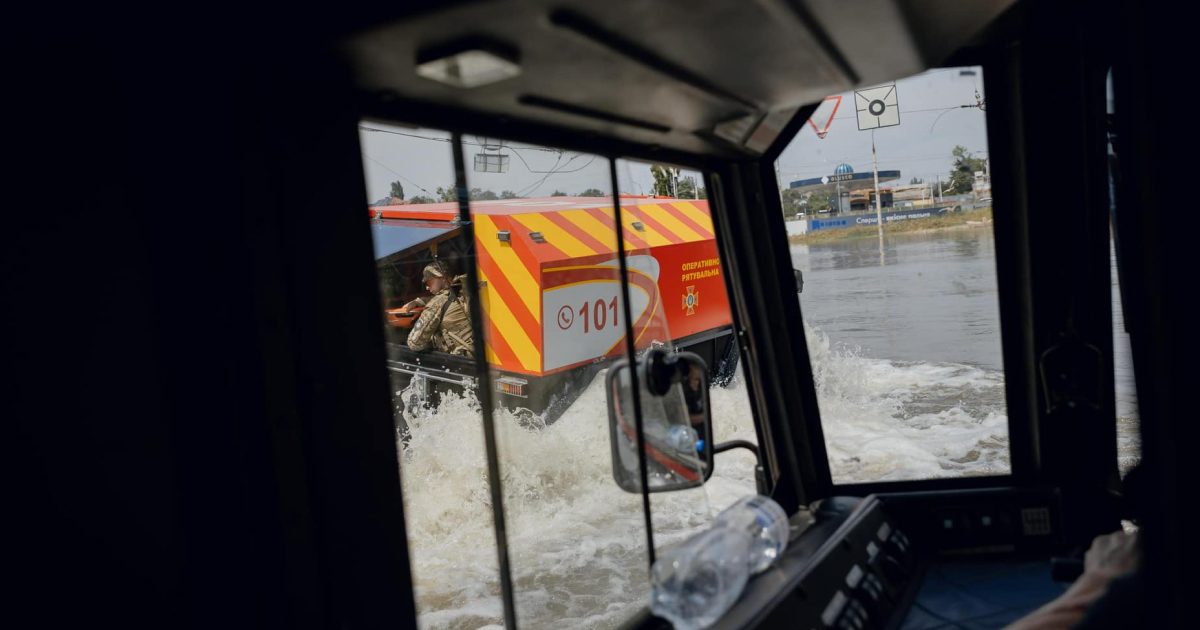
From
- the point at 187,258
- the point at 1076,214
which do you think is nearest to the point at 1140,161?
Answer: the point at 187,258

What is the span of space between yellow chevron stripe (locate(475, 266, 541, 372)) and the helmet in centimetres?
9

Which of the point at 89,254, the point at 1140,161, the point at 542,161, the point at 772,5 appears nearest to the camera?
the point at 1140,161

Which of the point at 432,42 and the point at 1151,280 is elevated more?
the point at 432,42

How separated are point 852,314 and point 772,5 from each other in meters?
2.33

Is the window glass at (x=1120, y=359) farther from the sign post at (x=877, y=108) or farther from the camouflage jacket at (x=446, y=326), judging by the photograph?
the camouflage jacket at (x=446, y=326)

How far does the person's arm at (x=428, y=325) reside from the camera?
1654 mm

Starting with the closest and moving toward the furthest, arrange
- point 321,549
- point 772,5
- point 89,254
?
point 89,254
point 321,549
point 772,5

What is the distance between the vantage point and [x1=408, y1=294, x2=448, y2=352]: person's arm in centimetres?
165

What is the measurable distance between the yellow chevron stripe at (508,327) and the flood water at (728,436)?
173 mm

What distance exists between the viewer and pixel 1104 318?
8.69 feet

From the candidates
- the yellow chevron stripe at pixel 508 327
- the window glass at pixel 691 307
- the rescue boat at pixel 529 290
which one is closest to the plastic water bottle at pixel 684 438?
the window glass at pixel 691 307

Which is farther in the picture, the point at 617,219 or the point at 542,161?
the point at 617,219

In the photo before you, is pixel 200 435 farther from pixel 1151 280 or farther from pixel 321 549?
pixel 1151 280

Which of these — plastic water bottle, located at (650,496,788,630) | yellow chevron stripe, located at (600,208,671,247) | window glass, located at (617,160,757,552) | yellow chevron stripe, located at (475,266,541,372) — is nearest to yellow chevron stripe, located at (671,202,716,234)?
window glass, located at (617,160,757,552)
